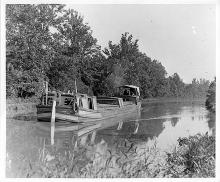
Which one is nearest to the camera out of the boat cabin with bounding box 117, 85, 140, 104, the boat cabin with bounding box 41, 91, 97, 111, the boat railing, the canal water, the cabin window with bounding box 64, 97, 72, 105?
the canal water

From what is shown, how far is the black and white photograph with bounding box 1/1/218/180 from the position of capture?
30.6 ft

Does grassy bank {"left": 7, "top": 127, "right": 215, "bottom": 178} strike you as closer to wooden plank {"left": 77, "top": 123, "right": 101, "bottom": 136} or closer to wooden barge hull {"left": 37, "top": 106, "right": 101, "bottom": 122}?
wooden plank {"left": 77, "top": 123, "right": 101, "bottom": 136}

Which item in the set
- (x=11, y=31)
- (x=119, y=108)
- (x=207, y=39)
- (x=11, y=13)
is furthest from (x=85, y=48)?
(x=207, y=39)

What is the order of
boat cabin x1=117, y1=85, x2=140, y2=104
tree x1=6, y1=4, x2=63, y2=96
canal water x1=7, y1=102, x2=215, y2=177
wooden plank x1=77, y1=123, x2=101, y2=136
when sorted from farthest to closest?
boat cabin x1=117, y1=85, x2=140, y2=104
wooden plank x1=77, y1=123, x2=101, y2=136
tree x1=6, y1=4, x2=63, y2=96
canal water x1=7, y1=102, x2=215, y2=177

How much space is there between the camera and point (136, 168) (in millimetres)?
8930

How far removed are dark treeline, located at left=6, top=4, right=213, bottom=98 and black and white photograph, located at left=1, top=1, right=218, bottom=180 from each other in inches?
3.5

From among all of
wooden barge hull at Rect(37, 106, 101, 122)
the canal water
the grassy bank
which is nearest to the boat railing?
the canal water

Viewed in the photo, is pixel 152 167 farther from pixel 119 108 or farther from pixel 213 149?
pixel 119 108

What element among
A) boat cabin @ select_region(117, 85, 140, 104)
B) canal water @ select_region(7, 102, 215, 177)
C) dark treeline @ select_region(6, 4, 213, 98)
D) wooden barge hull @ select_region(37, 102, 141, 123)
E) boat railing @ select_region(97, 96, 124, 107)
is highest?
dark treeline @ select_region(6, 4, 213, 98)

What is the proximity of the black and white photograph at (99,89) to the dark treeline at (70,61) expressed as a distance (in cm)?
9

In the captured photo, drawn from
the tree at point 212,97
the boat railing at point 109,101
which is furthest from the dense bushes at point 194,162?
the boat railing at point 109,101

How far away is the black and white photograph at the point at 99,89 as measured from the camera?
9312 mm

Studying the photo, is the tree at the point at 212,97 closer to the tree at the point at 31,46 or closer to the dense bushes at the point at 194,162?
the dense bushes at the point at 194,162

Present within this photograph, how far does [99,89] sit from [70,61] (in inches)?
117
